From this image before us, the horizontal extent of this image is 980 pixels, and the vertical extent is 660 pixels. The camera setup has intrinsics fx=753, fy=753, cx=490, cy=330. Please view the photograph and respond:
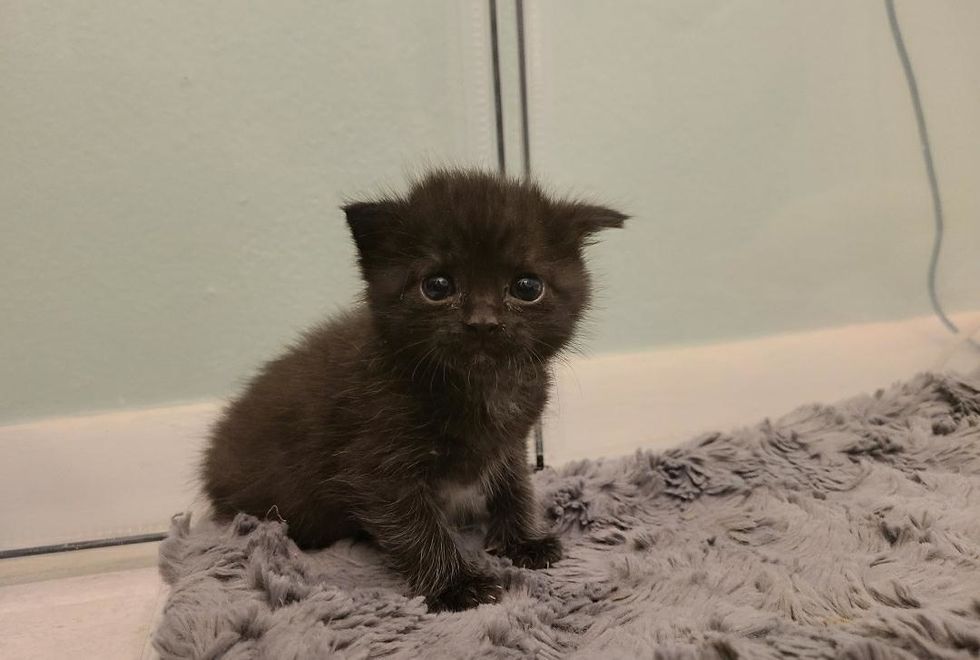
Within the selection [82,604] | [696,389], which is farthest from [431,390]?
[696,389]

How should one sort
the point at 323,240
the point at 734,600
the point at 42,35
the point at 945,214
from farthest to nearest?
the point at 945,214 → the point at 323,240 → the point at 42,35 → the point at 734,600

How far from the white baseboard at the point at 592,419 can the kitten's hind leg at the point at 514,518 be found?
0.78 ft

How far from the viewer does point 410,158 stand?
199cm

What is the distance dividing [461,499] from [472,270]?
484 millimetres

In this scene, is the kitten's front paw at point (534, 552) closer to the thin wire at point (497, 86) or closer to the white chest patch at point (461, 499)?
the white chest patch at point (461, 499)

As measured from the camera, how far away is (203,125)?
189 centimetres

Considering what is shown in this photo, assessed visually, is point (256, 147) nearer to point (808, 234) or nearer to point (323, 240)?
point (323, 240)

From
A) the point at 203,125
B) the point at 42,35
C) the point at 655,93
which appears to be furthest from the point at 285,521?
the point at 655,93

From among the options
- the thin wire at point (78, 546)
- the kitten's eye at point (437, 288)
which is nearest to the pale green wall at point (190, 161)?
the thin wire at point (78, 546)

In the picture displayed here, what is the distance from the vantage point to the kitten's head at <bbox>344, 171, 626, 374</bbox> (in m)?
1.11

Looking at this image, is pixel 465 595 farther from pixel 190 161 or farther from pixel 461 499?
pixel 190 161

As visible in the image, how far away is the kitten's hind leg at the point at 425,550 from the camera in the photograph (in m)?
1.22

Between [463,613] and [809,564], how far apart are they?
1.88 ft

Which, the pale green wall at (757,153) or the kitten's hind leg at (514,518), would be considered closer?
the kitten's hind leg at (514,518)
